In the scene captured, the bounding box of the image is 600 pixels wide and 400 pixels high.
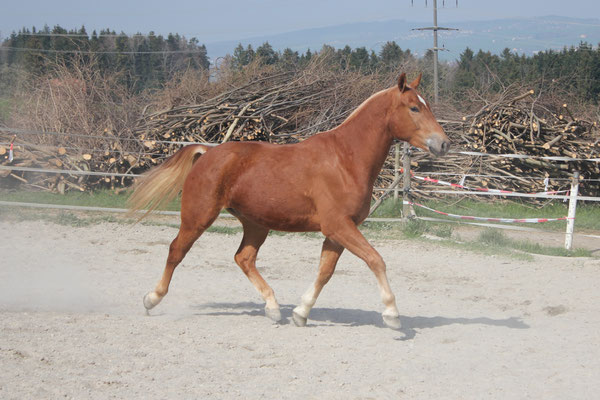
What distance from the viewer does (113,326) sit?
489 centimetres

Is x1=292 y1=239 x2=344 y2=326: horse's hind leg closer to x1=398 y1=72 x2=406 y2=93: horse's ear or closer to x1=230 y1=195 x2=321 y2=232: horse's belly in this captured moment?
x1=230 y1=195 x2=321 y2=232: horse's belly

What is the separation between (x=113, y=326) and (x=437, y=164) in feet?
32.7

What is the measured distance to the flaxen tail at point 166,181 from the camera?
5.64 m

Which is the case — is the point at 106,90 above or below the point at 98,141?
above

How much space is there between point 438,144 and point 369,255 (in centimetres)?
97

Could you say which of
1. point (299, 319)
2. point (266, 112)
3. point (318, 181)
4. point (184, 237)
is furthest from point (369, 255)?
point (266, 112)

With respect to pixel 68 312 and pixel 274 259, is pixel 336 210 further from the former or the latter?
pixel 274 259

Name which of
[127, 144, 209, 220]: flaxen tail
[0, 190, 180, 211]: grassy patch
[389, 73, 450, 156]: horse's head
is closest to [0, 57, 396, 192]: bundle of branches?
[0, 190, 180, 211]: grassy patch

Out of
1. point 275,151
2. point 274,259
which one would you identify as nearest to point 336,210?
point 275,151

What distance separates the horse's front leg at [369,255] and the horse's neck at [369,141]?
1.40 ft

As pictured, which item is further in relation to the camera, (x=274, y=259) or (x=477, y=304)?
(x=274, y=259)

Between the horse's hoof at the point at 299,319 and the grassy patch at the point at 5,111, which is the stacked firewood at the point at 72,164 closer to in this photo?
the grassy patch at the point at 5,111

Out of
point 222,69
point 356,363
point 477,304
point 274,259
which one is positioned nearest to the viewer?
point 356,363

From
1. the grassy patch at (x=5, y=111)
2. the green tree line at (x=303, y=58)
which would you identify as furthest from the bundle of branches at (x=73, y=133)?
the green tree line at (x=303, y=58)
